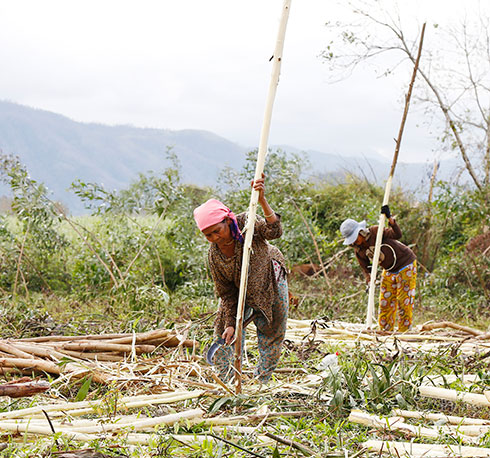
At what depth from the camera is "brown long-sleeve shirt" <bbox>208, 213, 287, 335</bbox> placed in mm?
3164

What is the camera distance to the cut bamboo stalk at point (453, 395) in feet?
8.78

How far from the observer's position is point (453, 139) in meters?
10.5

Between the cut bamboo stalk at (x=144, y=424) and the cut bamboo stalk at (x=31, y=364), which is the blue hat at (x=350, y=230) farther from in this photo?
the cut bamboo stalk at (x=144, y=424)

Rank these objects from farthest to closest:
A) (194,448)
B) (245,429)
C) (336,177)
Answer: (336,177) < (245,429) < (194,448)

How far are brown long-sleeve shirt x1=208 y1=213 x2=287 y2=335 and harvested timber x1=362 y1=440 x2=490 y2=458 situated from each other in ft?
3.98

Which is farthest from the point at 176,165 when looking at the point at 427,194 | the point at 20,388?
the point at 20,388

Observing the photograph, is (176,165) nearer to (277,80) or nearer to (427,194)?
(427,194)

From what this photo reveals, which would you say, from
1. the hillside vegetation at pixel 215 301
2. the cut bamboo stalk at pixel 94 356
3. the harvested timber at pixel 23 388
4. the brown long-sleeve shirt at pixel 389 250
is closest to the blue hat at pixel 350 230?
the brown long-sleeve shirt at pixel 389 250

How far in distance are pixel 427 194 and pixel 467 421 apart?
8.29 meters

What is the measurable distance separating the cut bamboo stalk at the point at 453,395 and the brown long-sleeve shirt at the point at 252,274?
964mm

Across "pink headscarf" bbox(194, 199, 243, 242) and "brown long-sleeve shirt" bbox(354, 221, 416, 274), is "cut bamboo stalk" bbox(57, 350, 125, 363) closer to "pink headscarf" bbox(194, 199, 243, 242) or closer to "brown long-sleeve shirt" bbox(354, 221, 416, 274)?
"pink headscarf" bbox(194, 199, 243, 242)

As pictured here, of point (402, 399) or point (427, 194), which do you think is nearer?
point (402, 399)

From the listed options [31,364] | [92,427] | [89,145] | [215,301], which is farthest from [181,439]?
[89,145]

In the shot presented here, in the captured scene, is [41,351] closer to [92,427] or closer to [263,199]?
[92,427]
